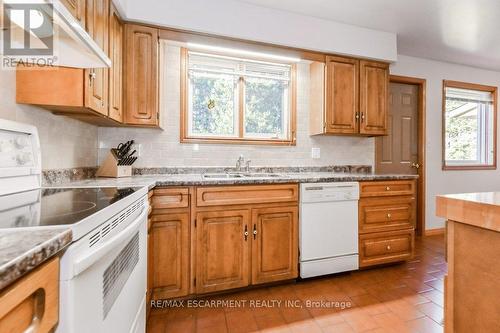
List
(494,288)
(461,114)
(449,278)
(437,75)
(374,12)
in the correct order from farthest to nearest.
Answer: (461,114)
(437,75)
(374,12)
(449,278)
(494,288)

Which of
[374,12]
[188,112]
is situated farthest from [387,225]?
[188,112]

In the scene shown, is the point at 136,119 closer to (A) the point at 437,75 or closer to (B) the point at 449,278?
(B) the point at 449,278

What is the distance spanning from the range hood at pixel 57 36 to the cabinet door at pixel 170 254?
1.06 metres

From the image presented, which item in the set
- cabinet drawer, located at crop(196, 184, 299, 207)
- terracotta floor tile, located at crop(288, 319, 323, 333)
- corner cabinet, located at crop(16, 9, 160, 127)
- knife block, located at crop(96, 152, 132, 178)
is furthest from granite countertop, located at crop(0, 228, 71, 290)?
knife block, located at crop(96, 152, 132, 178)

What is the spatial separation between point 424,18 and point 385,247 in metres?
2.34

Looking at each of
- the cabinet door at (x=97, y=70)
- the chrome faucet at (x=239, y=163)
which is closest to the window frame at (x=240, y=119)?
the chrome faucet at (x=239, y=163)

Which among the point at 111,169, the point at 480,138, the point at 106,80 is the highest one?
the point at 106,80

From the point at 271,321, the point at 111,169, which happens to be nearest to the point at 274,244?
the point at 271,321

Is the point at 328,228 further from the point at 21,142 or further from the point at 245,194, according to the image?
the point at 21,142

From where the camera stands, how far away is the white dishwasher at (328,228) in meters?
2.10

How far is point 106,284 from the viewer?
0.84 m

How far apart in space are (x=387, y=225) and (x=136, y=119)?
8.21ft

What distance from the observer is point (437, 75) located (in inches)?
141

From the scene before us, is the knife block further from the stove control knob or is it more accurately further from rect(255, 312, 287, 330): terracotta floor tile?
rect(255, 312, 287, 330): terracotta floor tile
